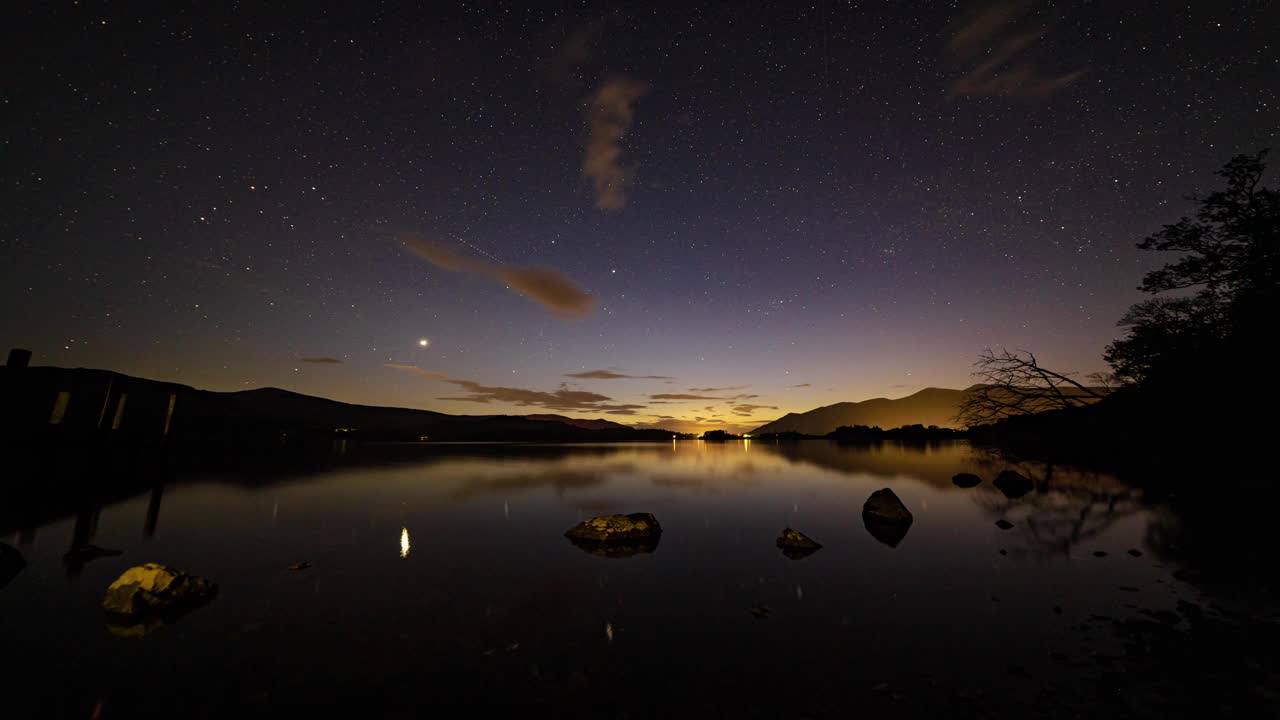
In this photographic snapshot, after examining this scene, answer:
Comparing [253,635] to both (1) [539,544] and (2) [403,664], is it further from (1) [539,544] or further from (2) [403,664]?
(1) [539,544]

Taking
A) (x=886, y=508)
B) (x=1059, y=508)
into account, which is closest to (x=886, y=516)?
(x=886, y=508)

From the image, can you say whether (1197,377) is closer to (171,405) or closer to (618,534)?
(618,534)

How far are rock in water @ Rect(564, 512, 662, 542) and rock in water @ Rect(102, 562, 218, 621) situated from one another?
367 inches

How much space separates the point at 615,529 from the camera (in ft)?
49.7

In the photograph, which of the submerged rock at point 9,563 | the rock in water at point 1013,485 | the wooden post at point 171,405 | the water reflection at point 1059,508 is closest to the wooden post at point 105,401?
the wooden post at point 171,405

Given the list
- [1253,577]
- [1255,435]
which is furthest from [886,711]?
[1255,435]

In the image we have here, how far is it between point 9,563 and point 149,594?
6279mm

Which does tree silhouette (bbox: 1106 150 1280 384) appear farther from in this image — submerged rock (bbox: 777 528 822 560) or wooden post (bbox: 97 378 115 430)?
wooden post (bbox: 97 378 115 430)

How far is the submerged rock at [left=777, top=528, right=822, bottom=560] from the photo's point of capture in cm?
→ 1351

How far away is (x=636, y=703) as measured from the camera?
5.50 m

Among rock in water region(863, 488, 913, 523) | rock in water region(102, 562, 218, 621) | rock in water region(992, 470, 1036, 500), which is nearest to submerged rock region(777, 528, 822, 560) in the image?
rock in water region(863, 488, 913, 523)

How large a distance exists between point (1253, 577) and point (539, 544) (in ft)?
55.3

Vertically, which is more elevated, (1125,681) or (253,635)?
(1125,681)

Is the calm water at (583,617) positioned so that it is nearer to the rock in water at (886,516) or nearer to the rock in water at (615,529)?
the rock in water at (886,516)
